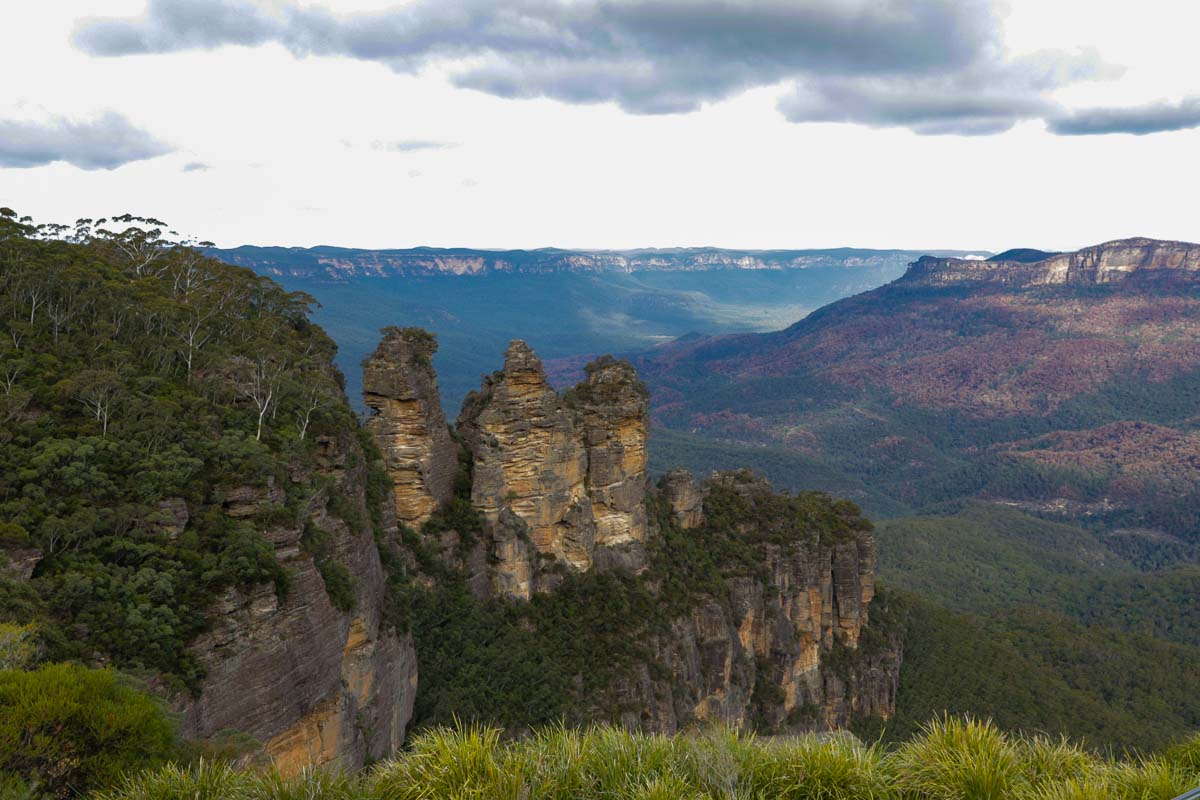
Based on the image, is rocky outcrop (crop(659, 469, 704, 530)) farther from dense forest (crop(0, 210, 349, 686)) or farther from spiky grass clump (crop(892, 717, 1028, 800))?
spiky grass clump (crop(892, 717, 1028, 800))

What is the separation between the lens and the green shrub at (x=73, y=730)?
38.9ft

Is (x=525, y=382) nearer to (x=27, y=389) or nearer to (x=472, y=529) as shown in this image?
(x=472, y=529)

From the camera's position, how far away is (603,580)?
41.0 m

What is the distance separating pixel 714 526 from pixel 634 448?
1298cm

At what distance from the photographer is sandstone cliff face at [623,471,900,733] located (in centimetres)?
4147

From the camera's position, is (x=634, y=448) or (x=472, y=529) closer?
(x=472, y=529)

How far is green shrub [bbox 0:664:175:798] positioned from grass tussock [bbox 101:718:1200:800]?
0.69 m

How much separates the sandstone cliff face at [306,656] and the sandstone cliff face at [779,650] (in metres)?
15.2

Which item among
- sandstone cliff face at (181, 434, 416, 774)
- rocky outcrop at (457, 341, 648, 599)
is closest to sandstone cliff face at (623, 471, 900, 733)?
rocky outcrop at (457, 341, 648, 599)

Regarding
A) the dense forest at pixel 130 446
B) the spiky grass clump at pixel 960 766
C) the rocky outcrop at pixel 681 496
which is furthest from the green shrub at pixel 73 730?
the rocky outcrop at pixel 681 496

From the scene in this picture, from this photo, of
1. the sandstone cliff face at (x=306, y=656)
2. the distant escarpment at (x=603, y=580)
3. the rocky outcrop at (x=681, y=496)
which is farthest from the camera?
the rocky outcrop at (x=681, y=496)

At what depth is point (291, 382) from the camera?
26328 mm

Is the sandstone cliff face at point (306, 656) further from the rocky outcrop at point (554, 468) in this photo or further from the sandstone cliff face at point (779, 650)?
the sandstone cliff face at point (779, 650)

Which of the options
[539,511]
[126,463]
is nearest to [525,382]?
[539,511]
